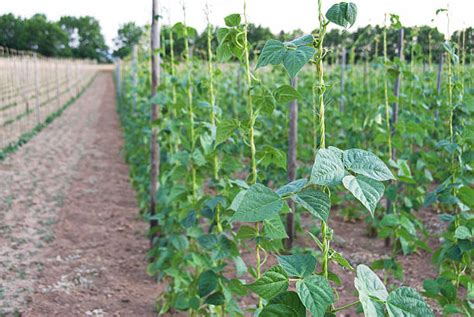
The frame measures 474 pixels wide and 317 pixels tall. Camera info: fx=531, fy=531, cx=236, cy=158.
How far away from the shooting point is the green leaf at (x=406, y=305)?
1.26m

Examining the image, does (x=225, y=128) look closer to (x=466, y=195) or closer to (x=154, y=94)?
(x=466, y=195)

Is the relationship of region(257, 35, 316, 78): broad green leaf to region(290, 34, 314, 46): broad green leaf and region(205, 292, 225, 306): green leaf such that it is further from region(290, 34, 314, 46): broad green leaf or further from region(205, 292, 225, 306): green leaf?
region(205, 292, 225, 306): green leaf

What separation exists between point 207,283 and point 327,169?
1.56 meters

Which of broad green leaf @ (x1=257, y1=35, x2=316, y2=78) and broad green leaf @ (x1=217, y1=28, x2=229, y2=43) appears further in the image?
broad green leaf @ (x1=217, y1=28, x2=229, y2=43)

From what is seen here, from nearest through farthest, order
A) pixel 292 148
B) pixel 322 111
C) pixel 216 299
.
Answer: pixel 322 111 < pixel 216 299 < pixel 292 148

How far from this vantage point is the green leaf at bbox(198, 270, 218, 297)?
2.67 meters

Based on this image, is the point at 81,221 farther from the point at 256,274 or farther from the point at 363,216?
the point at 256,274

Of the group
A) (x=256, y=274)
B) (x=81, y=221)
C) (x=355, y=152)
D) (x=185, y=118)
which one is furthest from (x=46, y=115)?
(x=355, y=152)

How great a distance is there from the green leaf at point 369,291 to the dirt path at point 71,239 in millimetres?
2398

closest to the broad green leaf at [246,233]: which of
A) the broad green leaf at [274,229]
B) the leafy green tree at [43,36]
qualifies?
the broad green leaf at [274,229]

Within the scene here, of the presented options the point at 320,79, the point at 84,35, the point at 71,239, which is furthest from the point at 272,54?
the point at 84,35

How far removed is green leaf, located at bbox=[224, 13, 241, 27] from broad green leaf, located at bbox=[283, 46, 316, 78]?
0.77 meters

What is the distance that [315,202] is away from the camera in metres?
1.36

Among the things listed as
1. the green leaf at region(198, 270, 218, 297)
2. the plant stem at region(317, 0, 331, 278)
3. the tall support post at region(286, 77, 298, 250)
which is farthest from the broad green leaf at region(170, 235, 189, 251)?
the plant stem at region(317, 0, 331, 278)
